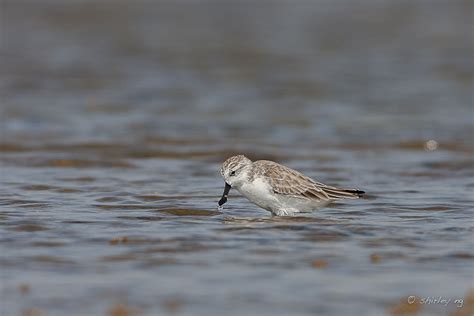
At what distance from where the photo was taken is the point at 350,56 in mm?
25703

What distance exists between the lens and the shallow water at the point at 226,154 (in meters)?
7.57

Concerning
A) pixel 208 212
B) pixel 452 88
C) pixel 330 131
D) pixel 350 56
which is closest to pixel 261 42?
pixel 350 56

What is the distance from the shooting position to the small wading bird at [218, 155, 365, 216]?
10188 millimetres

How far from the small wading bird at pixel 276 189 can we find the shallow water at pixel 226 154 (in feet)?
0.63

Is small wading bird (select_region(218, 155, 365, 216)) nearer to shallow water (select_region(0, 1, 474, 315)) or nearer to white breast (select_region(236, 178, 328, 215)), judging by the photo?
white breast (select_region(236, 178, 328, 215))

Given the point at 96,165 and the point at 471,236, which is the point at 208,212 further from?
the point at 96,165

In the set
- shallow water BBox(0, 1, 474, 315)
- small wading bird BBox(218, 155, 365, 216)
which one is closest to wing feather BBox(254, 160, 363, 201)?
small wading bird BBox(218, 155, 365, 216)

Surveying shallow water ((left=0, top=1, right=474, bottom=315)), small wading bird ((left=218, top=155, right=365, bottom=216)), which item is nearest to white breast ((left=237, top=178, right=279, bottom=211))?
small wading bird ((left=218, top=155, right=365, bottom=216))

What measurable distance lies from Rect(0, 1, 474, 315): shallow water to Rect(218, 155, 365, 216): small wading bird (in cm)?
19

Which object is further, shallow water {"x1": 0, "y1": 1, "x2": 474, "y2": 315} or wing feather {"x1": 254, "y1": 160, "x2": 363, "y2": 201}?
wing feather {"x1": 254, "y1": 160, "x2": 363, "y2": 201}

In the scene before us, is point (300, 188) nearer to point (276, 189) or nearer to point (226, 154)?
point (276, 189)

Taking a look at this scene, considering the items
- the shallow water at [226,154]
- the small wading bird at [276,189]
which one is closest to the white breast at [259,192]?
the small wading bird at [276,189]

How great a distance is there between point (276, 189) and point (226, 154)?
15.7 feet

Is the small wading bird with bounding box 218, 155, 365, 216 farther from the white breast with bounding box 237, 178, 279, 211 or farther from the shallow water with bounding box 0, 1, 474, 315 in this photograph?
the shallow water with bounding box 0, 1, 474, 315
